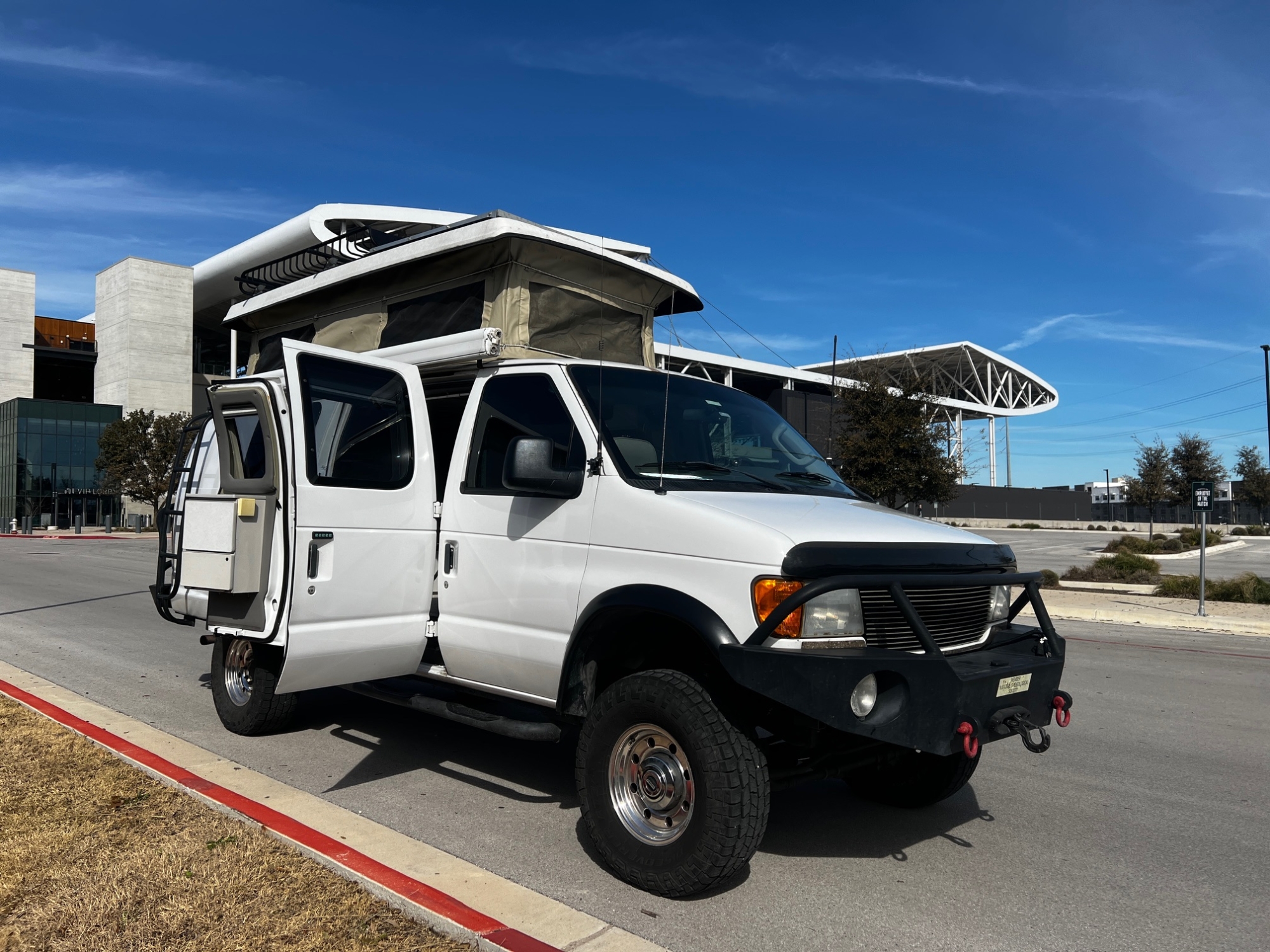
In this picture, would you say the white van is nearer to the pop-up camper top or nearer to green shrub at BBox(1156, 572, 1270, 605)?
the pop-up camper top

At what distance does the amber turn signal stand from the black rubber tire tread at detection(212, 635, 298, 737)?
3.52 metres

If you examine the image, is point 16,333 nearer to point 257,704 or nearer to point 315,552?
point 257,704

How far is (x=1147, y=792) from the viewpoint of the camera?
219 inches

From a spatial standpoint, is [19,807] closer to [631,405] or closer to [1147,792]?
[631,405]

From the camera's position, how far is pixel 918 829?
482cm

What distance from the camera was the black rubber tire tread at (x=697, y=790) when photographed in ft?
11.8

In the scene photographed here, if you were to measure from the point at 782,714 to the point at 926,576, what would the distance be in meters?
0.81

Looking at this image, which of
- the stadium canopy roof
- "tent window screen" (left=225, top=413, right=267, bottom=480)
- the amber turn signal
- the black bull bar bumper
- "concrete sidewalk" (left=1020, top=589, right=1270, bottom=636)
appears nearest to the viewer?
the black bull bar bumper

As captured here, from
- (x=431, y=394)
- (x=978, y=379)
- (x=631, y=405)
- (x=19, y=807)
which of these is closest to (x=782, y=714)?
(x=631, y=405)

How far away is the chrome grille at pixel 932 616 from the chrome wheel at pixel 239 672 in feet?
13.7

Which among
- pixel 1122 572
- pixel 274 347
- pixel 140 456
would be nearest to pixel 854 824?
pixel 274 347

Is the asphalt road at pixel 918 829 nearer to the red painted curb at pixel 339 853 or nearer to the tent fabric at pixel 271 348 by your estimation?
the red painted curb at pixel 339 853

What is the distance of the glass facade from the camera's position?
188 ft

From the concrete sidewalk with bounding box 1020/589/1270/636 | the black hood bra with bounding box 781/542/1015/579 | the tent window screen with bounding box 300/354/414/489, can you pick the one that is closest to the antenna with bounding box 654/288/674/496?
the black hood bra with bounding box 781/542/1015/579
